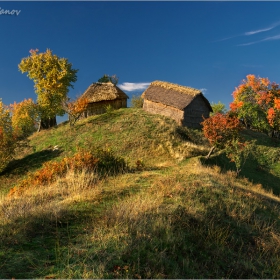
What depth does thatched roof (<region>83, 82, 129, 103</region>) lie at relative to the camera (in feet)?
138

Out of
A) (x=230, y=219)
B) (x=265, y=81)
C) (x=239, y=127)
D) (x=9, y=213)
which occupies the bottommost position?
(x=230, y=219)

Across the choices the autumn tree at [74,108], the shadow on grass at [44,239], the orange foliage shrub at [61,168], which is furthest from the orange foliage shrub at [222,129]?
the autumn tree at [74,108]

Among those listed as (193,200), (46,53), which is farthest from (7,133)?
(193,200)

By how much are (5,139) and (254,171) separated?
92.1 ft

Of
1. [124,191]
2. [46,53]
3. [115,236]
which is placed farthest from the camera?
[46,53]

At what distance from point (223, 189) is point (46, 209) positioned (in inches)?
317

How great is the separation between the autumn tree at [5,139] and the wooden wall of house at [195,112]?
2247 centimetres

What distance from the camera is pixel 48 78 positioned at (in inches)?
1588

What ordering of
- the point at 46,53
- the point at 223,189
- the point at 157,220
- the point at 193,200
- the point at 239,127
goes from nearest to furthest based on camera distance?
the point at 157,220
the point at 193,200
the point at 223,189
the point at 239,127
the point at 46,53

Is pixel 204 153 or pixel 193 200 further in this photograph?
pixel 204 153

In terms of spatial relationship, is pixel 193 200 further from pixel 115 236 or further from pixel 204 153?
pixel 204 153

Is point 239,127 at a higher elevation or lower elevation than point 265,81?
lower

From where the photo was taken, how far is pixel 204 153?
27625 millimetres

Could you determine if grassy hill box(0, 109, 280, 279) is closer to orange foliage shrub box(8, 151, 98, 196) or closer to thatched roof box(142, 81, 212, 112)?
orange foliage shrub box(8, 151, 98, 196)
